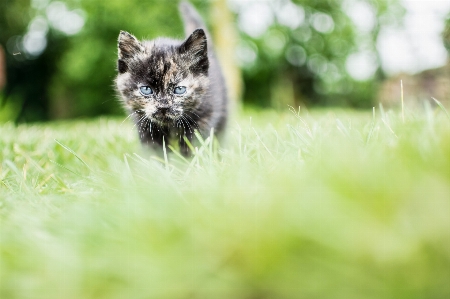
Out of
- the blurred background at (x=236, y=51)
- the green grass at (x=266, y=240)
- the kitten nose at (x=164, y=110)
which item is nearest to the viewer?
the green grass at (x=266, y=240)

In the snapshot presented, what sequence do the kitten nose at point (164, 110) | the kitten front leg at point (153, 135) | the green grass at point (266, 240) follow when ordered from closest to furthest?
the green grass at point (266, 240) < the kitten nose at point (164, 110) < the kitten front leg at point (153, 135)

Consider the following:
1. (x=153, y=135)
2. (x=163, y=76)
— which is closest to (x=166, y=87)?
(x=163, y=76)

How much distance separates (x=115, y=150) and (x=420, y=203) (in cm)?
193

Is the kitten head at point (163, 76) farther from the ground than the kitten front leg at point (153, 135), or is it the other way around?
the kitten head at point (163, 76)

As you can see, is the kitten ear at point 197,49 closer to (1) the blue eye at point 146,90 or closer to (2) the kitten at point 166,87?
(2) the kitten at point 166,87

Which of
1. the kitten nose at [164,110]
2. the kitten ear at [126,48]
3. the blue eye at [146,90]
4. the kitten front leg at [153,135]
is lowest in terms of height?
the kitten front leg at [153,135]

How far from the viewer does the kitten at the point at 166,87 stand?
2.03 metres

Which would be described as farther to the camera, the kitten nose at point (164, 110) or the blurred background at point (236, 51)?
the blurred background at point (236, 51)

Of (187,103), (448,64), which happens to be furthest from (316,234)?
(448,64)

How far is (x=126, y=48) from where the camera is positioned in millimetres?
2117

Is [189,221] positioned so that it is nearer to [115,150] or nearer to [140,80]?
[140,80]

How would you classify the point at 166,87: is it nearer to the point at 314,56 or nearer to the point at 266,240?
the point at 266,240

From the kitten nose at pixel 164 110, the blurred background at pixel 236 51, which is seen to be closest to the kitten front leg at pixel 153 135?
the kitten nose at pixel 164 110

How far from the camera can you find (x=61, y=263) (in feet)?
2.28
